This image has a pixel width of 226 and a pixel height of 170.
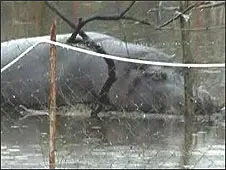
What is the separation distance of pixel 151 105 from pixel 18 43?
2.36m

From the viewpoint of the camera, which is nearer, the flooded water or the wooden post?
the flooded water

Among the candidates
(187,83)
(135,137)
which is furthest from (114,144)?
(187,83)

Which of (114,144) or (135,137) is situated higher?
(135,137)

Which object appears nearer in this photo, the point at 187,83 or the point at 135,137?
the point at 135,137

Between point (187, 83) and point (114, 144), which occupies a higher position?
point (187, 83)

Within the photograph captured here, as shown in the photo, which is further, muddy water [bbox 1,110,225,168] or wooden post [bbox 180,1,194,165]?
wooden post [bbox 180,1,194,165]

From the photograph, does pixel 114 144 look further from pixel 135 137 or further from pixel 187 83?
pixel 187 83

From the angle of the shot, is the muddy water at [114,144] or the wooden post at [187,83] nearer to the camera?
the muddy water at [114,144]

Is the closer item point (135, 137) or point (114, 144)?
point (135, 137)

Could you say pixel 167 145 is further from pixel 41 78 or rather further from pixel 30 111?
pixel 41 78

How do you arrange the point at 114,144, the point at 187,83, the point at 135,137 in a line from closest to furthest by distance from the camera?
the point at 135,137 → the point at 114,144 → the point at 187,83

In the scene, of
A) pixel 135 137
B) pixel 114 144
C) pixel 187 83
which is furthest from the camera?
pixel 187 83

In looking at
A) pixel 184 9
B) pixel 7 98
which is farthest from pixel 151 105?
pixel 7 98

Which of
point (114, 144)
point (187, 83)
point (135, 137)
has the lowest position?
point (114, 144)
